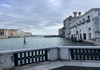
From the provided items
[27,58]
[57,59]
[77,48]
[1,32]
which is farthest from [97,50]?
[1,32]

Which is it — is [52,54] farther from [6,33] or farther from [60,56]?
[6,33]

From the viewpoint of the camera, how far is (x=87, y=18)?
42812 mm

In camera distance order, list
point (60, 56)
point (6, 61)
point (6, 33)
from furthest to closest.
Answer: point (6, 33) < point (60, 56) < point (6, 61)

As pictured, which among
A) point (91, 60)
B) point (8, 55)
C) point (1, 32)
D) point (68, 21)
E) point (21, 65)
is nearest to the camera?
point (8, 55)

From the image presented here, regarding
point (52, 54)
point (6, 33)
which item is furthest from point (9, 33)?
point (52, 54)

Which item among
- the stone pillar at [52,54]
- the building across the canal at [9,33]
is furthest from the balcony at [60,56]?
the building across the canal at [9,33]

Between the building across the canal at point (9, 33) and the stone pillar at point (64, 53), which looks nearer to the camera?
the stone pillar at point (64, 53)

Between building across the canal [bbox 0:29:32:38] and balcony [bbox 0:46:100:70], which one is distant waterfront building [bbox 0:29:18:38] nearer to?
building across the canal [bbox 0:29:32:38]

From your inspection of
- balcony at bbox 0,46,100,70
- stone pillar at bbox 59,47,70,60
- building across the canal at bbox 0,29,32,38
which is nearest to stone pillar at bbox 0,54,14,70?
balcony at bbox 0,46,100,70

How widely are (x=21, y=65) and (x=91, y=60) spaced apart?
3.35 meters

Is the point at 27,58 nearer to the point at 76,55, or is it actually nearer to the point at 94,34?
the point at 76,55

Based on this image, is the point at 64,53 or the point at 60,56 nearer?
→ the point at 64,53

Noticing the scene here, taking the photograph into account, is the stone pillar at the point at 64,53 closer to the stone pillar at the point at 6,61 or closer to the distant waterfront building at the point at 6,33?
the stone pillar at the point at 6,61

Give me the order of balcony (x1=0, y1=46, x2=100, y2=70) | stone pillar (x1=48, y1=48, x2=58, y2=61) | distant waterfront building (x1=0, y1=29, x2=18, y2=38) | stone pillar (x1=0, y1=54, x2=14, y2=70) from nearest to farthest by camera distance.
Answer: stone pillar (x1=0, y1=54, x2=14, y2=70), balcony (x1=0, y1=46, x2=100, y2=70), stone pillar (x1=48, y1=48, x2=58, y2=61), distant waterfront building (x1=0, y1=29, x2=18, y2=38)
